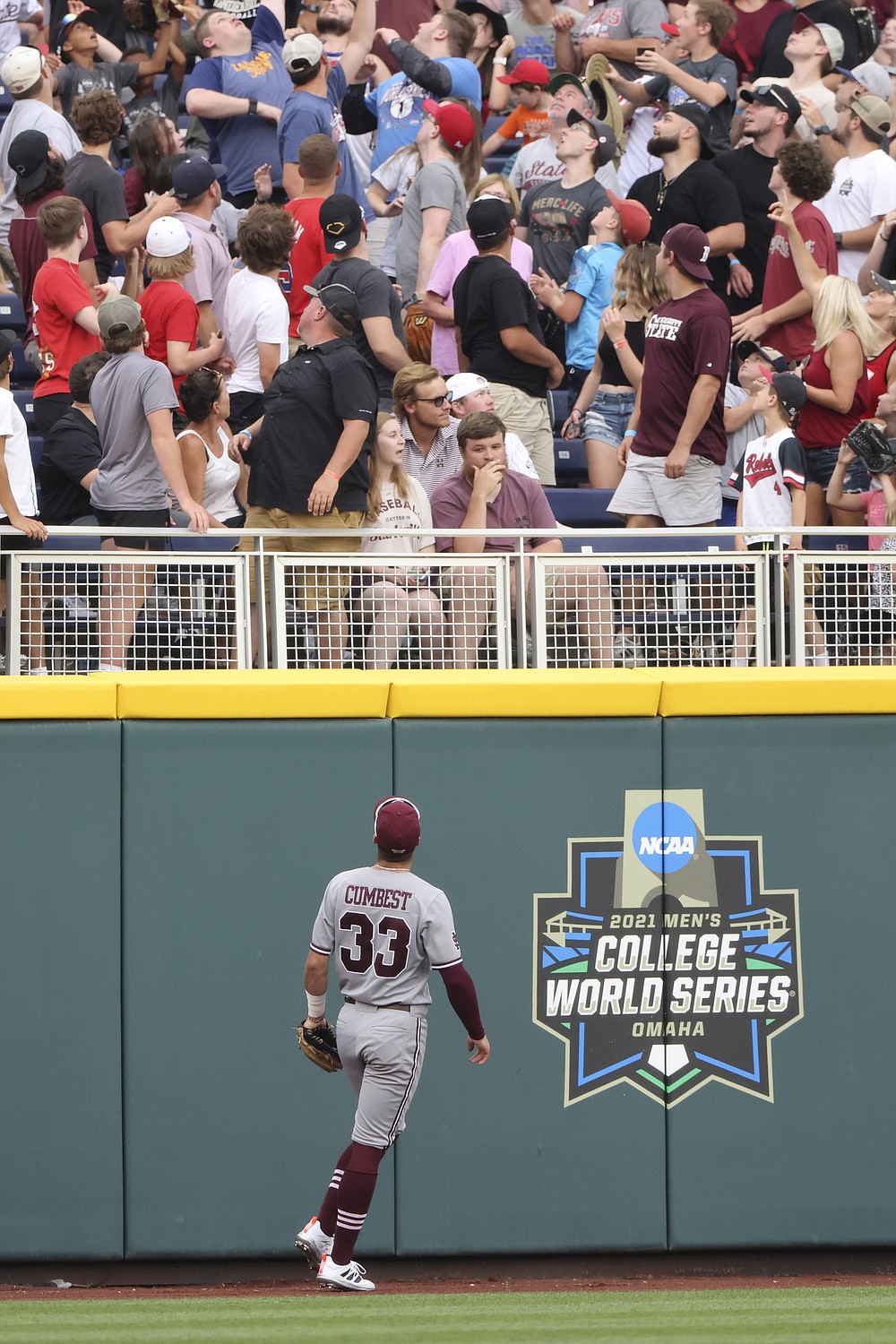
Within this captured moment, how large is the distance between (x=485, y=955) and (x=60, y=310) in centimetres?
424

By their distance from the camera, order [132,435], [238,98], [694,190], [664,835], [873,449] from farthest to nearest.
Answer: [238,98]
[694,190]
[873,449]
[132,435]
[664,835]

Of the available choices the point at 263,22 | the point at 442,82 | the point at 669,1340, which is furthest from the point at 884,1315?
the point at 263,22

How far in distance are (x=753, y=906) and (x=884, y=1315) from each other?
169 centimetres

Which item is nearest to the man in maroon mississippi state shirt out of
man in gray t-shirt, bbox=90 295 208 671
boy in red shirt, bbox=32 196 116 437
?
man in gray t-shirt, bbox=90 295 208 671

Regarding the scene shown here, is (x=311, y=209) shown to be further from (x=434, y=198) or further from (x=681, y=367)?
(x=681, y=367)

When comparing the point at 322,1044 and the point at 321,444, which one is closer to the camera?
the point at 322,1044

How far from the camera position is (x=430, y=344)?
10.5m

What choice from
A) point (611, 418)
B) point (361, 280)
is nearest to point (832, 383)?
point (611, 418)

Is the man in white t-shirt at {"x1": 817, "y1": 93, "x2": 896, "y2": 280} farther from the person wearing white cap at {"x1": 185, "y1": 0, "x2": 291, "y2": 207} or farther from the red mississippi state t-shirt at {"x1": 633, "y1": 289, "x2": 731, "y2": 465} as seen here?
the person wearing white cap at {"x1": 185, "y1": 0, "x2": 291, "y2": 207}

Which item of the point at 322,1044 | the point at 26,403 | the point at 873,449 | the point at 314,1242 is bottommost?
the point at 314,1242

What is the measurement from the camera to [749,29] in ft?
46.8

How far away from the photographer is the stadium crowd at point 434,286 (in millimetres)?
7988

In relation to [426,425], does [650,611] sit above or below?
below

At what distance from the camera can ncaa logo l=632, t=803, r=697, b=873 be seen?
7.22 m
